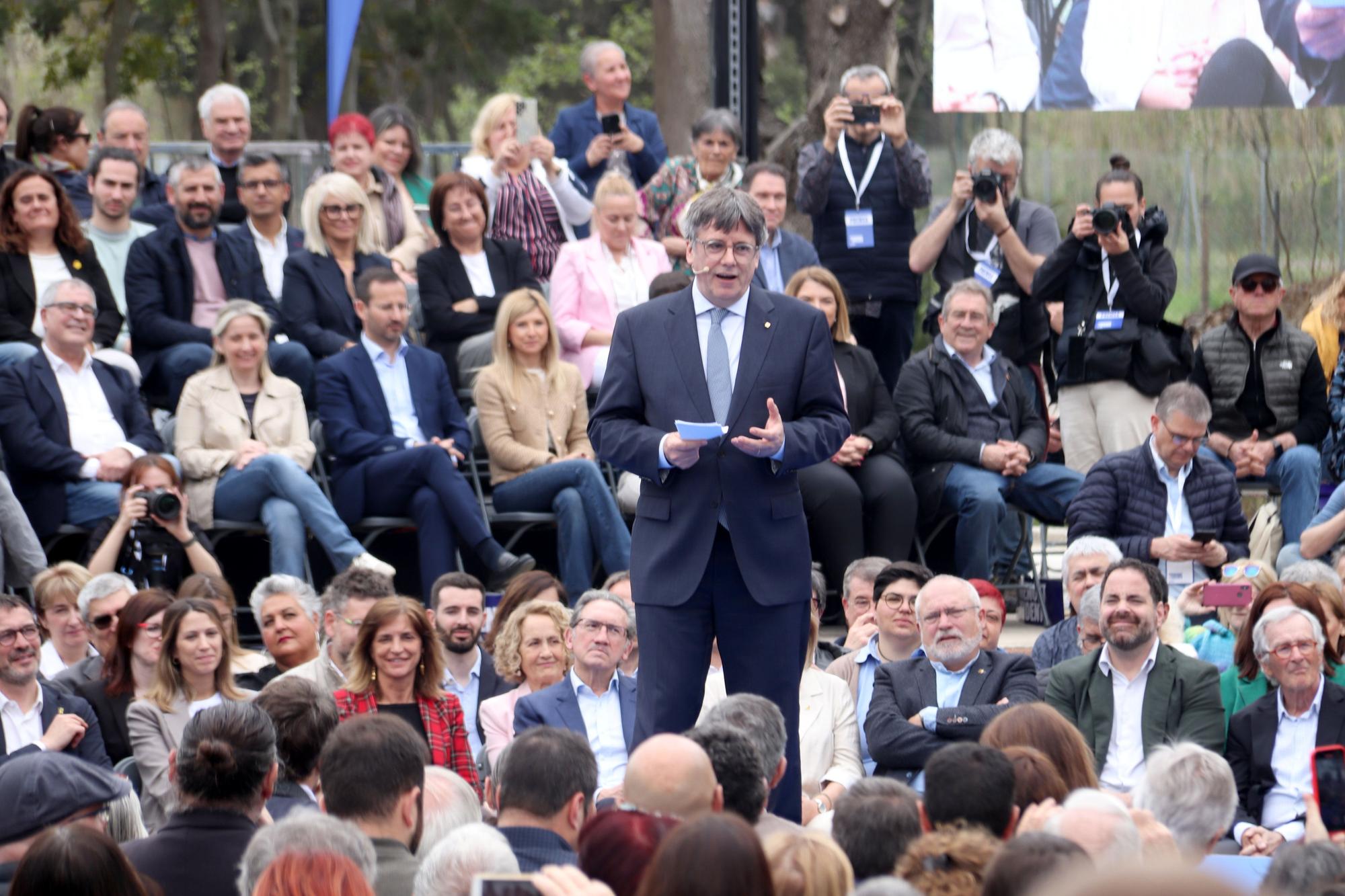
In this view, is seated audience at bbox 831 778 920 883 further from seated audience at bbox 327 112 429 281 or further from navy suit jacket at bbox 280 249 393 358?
seated audience at bbox 327 112 429 281

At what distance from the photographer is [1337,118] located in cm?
1170

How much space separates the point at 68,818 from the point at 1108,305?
20.4 feet

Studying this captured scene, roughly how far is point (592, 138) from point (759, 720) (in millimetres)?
6659

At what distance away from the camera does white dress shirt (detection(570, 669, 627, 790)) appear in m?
6.45

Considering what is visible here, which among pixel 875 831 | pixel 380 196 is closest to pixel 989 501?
pixel 380 196

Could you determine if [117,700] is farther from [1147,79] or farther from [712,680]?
[1147,79]

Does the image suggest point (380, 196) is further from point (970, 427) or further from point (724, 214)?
point (724, 214)

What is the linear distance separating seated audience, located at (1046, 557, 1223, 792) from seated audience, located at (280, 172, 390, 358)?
13.6 ft

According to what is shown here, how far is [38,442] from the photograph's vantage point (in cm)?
809

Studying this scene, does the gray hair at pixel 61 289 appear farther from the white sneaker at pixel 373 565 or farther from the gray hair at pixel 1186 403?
the gray hair at pixel 1186 403

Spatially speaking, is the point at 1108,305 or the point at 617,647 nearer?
the point at 617,647

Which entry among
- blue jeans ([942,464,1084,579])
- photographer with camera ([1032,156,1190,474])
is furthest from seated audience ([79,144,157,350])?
photographer with camera ([1032,156,1190,474])

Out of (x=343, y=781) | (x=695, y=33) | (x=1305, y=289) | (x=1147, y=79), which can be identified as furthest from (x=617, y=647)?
(x=695, y=33)

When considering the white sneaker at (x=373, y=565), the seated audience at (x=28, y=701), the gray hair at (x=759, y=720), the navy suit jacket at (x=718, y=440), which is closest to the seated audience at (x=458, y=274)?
the white sneaker at (x=373, y=565)
